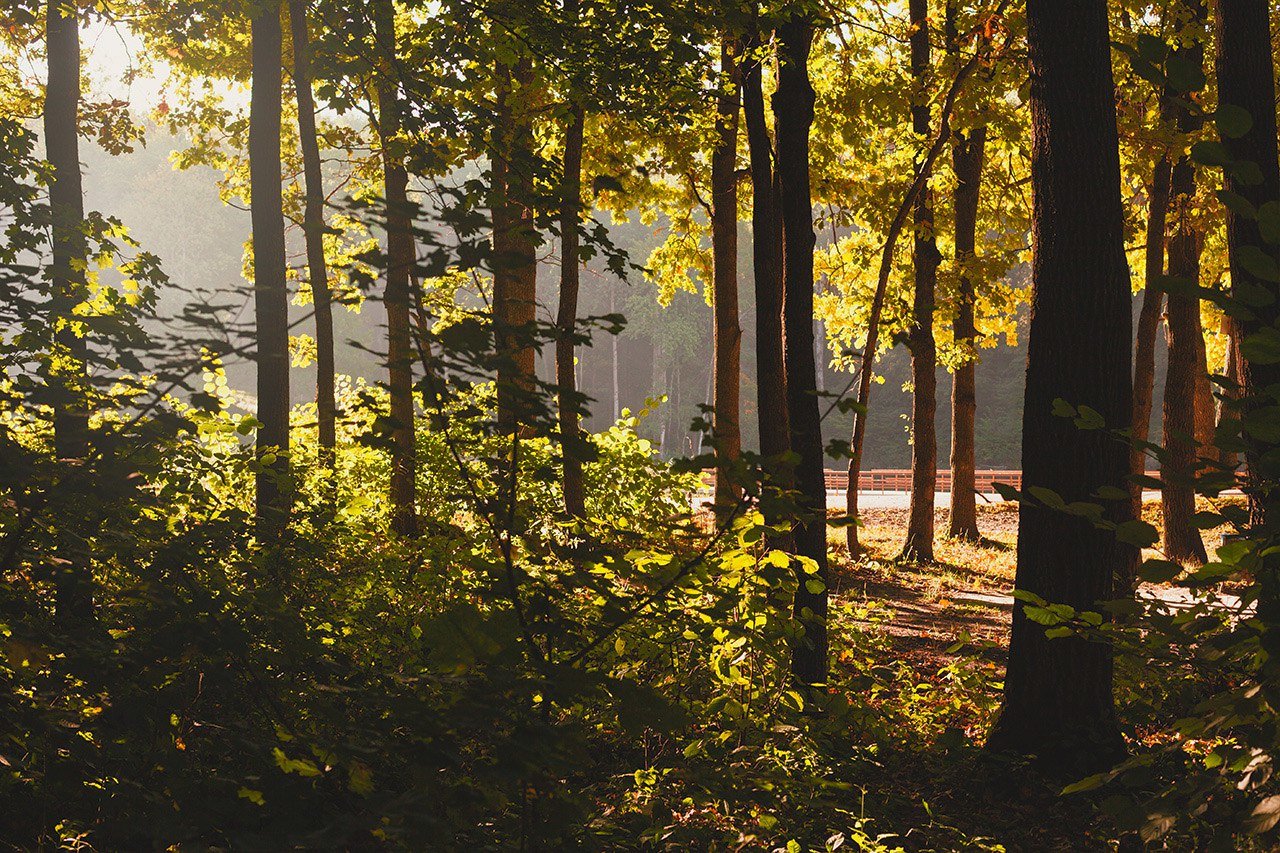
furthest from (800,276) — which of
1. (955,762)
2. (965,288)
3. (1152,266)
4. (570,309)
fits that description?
(965,288)

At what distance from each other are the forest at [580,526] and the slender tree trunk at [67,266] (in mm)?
37

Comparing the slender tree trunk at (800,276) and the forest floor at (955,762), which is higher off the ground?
the slender tree trunk at (800,276)

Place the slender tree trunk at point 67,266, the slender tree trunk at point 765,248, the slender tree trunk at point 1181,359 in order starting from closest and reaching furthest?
the slender tree trunk at point 67,266 < the slender tree trunk at point 765,248 < the slender tree trunk at point 1181,359

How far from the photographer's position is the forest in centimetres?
209

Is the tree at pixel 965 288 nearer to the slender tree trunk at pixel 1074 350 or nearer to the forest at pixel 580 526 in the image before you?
the forest at pixel 580 526

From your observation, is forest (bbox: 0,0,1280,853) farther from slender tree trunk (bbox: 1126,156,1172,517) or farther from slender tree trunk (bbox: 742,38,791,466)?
slender tree trunk (bbox: 1126,156,1172,517)

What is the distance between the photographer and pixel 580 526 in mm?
4566

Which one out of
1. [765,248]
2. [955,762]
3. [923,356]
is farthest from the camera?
[923,356]

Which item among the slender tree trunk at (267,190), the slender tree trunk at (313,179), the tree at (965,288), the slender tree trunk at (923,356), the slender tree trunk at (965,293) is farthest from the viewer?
the slender tree trunk at (965,293)

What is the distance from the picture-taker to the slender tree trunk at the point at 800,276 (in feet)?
20.0

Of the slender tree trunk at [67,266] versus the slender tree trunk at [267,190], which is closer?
the slender tree trunk at [67,266]

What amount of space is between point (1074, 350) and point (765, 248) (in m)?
3.03

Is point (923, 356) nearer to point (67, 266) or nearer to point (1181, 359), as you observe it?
point (1181, 359)

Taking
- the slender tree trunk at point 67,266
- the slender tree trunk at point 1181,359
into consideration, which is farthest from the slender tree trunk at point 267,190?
the slender tree trunk at point 1181,359
